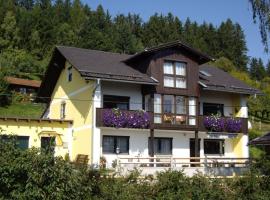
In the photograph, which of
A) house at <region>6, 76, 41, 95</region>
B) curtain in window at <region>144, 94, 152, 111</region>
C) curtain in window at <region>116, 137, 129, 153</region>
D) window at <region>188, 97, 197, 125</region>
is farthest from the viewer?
house at <region>6, 76, 41, 95</region>

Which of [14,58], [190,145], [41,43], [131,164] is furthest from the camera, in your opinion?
[41,43]

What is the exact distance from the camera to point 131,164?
922 inches

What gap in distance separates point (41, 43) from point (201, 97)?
57.7 m

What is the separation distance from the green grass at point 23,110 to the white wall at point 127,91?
2309 centimetres

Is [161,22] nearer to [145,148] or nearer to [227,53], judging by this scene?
[227,53]

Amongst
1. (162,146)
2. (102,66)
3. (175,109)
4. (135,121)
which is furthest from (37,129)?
(175,109)

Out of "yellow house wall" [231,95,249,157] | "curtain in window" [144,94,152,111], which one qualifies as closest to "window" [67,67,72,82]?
"curtain in window" [144,94,152,111]

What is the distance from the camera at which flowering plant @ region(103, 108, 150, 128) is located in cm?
2859

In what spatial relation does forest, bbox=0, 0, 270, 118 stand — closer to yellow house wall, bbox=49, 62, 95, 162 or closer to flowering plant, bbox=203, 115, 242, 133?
yellow house wall, bbox=49, 62, 95, 162

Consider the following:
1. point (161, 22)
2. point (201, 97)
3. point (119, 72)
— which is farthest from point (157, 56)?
point (161, 22)

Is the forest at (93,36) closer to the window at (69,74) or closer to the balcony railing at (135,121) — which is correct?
the window at (69,74)

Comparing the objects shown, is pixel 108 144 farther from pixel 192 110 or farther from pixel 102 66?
pixel 192 110

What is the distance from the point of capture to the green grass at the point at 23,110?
5286 centimetres

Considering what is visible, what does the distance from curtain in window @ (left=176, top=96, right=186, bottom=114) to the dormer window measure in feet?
→ 2.62
